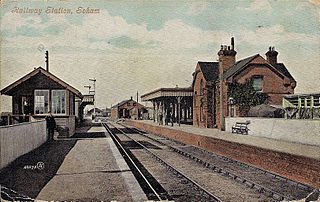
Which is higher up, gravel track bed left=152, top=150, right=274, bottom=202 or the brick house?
the brick house

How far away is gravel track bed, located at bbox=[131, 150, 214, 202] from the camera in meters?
5.72

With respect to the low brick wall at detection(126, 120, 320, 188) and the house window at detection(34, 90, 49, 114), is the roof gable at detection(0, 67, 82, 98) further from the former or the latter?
the low brick wall at detection(126, 120, 320, 188)

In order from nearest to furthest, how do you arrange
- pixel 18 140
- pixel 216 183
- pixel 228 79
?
pixel 18 140 → pixel 216 183 → pixel 228 79

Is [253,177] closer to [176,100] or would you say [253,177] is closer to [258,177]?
[258,177]

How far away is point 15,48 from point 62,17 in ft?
2.11

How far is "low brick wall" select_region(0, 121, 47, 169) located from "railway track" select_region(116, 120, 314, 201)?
284 cm

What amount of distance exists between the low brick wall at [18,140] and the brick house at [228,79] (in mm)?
2399

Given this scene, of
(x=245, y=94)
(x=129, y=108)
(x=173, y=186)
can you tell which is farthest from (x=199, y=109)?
(x=129, y=108)

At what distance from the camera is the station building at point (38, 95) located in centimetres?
599

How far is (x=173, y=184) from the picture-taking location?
6441 millimetres

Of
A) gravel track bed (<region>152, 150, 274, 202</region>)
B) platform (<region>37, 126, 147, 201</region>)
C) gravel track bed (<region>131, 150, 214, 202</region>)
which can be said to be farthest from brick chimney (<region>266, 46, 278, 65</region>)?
platform (<region>37, 126, 147, 201</region>)

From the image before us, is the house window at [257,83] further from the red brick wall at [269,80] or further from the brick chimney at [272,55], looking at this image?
the brick chimney at [272,55]

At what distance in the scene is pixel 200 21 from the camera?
562cm

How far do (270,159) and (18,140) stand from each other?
3.40 meters
